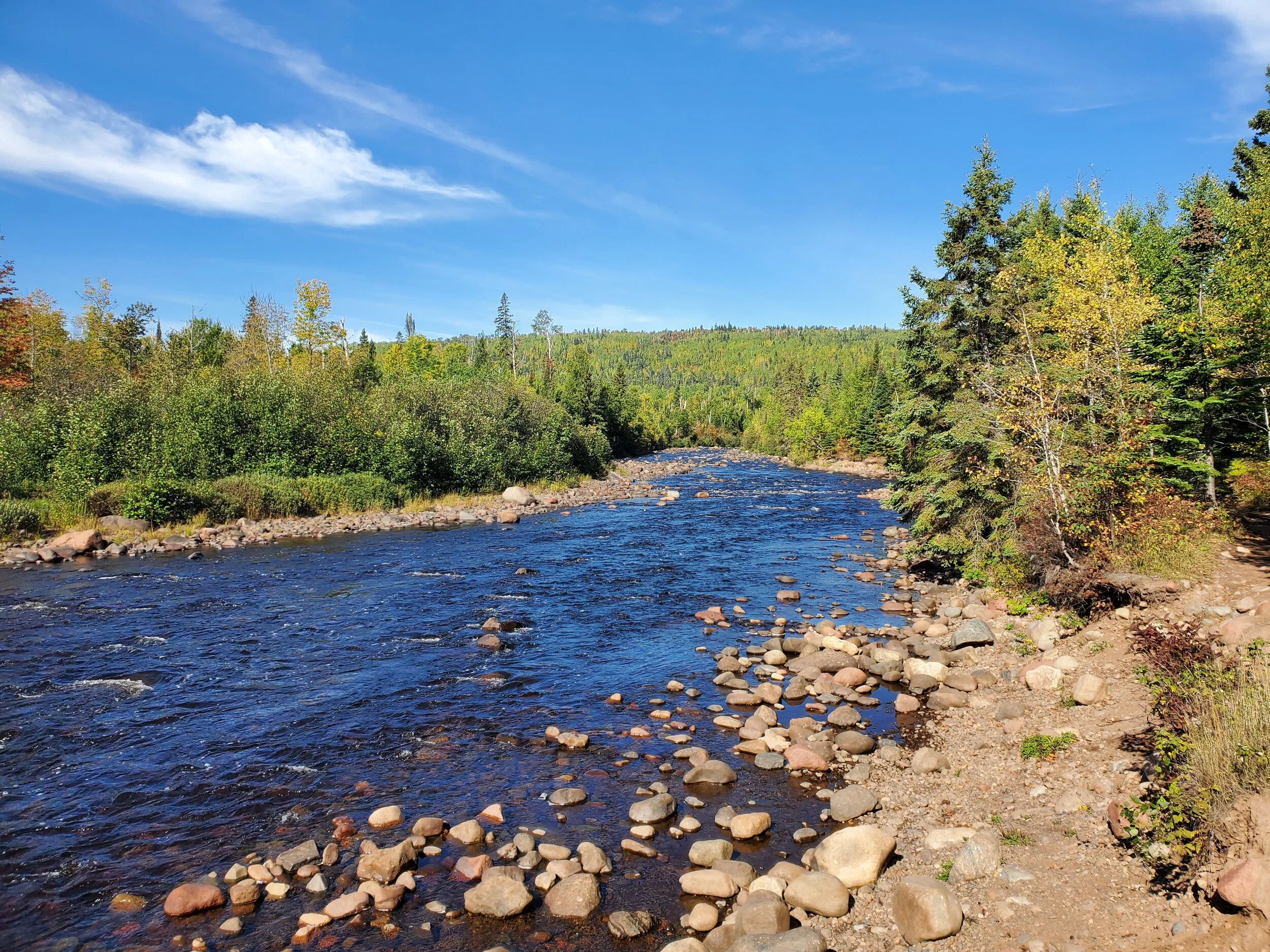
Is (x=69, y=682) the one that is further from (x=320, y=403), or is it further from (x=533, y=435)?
(x=533, y=435)

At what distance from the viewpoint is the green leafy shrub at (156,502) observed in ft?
110

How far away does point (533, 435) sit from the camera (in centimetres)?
5941

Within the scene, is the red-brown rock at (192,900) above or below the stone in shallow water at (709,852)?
above

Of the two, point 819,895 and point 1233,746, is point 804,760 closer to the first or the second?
point 819,895

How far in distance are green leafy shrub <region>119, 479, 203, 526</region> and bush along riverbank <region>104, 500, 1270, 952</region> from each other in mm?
30398

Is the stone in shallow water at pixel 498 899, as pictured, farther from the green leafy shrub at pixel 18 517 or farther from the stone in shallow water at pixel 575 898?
the green leafy shrub at pixel 18 517

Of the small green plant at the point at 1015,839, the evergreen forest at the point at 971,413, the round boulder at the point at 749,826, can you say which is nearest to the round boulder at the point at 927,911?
the small green plant at the point at 1015,839

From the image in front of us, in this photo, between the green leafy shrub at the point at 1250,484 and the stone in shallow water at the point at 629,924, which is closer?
the stone in shallow water at the point at 629,924

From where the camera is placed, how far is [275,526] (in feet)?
120

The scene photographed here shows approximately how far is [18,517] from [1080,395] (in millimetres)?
42497

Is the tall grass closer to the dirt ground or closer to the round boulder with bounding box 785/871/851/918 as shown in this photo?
the dirt ground

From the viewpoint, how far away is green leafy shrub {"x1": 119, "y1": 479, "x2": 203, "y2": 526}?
110ft

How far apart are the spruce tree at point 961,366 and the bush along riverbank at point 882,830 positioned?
7.14 m

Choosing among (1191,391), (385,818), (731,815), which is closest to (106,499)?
(385,818)
